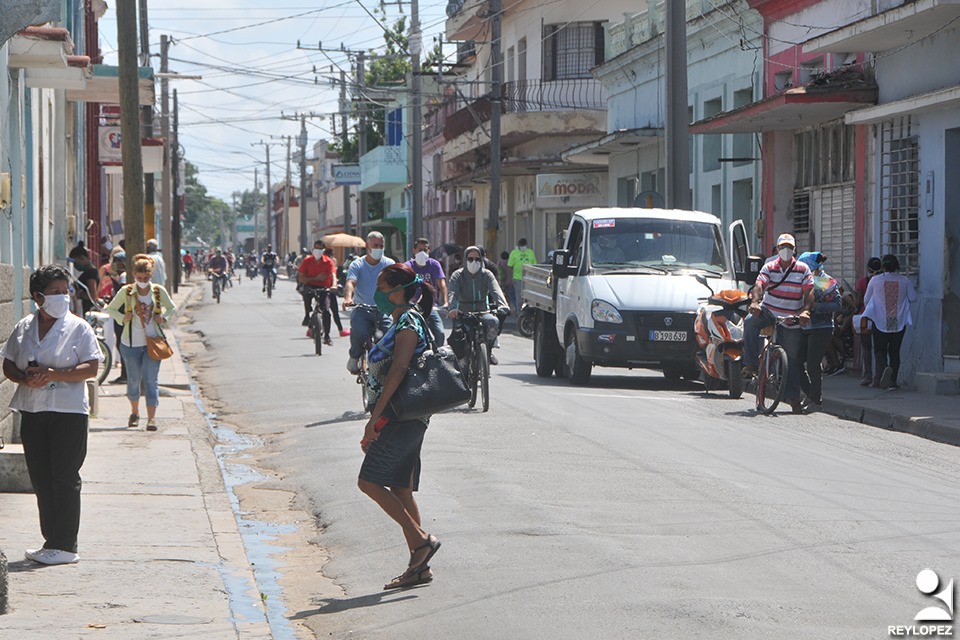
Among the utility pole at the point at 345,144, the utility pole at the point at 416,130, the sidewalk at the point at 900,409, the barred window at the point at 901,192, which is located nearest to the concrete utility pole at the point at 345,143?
the utility pole at the point at 345,144

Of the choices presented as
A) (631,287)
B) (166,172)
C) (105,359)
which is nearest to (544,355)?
(631,287)

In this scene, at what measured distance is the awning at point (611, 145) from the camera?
104ft

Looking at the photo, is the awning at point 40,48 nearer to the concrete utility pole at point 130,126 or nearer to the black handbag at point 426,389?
the concrete utility pole at point 130,126

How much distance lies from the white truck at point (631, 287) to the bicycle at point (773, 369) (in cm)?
226

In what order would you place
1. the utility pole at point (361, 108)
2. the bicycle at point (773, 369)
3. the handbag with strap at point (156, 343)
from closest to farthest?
the handbag with strap at point (156, 343) < the bicycle at point (773, 369) < the utility pole at point (361, 108)

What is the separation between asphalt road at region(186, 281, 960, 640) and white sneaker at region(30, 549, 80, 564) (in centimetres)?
139

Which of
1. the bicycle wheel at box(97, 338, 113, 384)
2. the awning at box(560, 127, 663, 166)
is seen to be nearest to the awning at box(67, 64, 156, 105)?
the bicycle wheel at box(97, 338, 113, 384)

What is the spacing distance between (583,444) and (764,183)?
48.4 ft

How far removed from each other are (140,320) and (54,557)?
655 cm

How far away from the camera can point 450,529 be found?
30.6 feet

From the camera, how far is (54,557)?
8.26m

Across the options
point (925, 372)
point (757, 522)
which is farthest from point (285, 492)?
point (925, 372)

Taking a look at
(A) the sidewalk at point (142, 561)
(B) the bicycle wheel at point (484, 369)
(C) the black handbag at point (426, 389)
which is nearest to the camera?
(A) the sidewalk at point (142, 561)

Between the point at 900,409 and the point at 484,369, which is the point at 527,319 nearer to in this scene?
the point at 900,409
